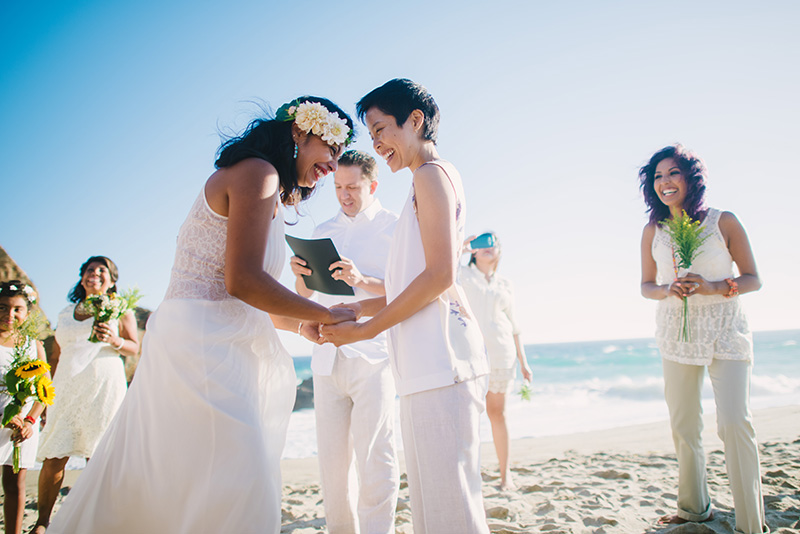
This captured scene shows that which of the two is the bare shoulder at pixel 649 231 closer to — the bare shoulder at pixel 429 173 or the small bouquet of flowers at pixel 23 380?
the bare shoulder at pixel 429 173

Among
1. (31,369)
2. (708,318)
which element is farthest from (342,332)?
(31,369)

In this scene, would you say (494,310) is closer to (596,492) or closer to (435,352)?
(596,492)

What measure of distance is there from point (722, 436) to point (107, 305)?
495cm

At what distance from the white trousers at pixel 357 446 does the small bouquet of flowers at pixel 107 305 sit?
7.96 feet

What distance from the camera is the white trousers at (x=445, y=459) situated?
1801mm

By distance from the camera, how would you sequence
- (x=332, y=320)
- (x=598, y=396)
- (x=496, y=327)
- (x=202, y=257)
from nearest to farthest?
(x=202, y=257), (x=332, y=320), (x=496, y=327), (x=598, y=396)

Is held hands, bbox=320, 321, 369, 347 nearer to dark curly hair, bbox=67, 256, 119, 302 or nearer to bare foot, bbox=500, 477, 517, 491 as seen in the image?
bare foot, bbox=500, 477, 517, 491

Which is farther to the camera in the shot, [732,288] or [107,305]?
[107,305]

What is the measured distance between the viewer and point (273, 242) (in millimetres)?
2080

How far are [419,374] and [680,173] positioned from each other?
9.38 ft

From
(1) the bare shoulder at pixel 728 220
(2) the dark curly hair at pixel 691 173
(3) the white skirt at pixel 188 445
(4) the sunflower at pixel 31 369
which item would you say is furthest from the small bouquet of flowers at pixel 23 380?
(1) the bare shoulder at pixel 728 220

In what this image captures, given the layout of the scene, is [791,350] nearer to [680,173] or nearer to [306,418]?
[306,418]

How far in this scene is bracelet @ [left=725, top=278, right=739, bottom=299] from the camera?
3.34 m

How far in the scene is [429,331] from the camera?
6.31ft
